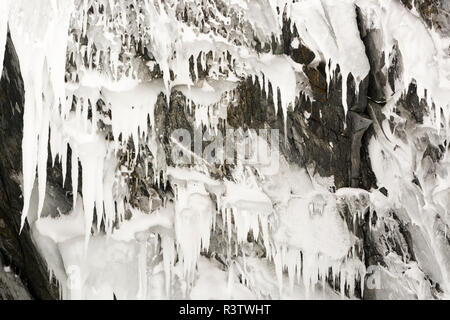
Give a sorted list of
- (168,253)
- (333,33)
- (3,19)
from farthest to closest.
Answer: (168,253)
(333,33)
(3,19)

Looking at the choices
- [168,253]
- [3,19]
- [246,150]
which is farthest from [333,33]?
[3,19]

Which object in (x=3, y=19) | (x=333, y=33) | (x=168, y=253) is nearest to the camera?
(x=3, y=19)

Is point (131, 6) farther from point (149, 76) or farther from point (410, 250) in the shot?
point (410, 250)

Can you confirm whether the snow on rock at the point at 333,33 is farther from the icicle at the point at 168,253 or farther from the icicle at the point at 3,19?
the icicle at the point at 3,19

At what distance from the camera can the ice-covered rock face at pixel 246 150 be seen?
14.5 ft

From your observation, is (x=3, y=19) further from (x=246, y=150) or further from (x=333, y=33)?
(x=333, y=33)

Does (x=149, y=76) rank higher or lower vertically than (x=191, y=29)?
lower

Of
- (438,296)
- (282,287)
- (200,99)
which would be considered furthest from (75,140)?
(438,296)

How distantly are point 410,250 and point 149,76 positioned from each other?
3.63 metres

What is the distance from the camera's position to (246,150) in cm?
488

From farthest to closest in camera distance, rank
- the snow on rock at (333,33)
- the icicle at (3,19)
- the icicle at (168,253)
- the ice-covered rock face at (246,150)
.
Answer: the icicle at (168,253)
the snow on rock at (333,33)
the ice-covered rock face at (246,150)
the icicle at (3,19)

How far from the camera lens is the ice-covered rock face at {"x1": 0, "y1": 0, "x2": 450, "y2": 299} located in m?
4.43

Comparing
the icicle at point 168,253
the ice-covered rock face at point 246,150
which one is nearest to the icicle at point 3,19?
the ice-covered rock face at point 246,150

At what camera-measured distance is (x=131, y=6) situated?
4.32 metres
